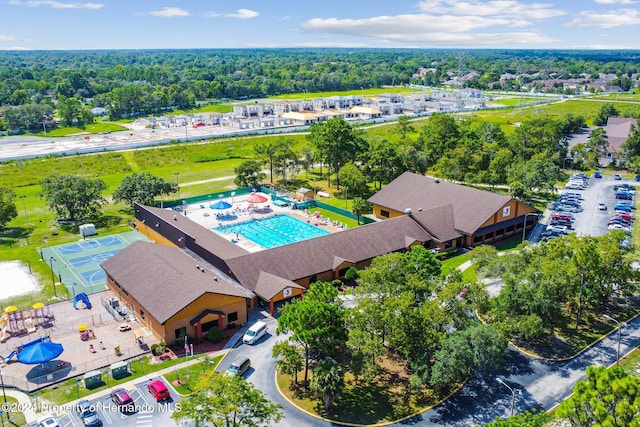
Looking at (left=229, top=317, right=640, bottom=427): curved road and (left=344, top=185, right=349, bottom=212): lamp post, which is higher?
(left=344, top=185, right=349, bottom=212): lamp post

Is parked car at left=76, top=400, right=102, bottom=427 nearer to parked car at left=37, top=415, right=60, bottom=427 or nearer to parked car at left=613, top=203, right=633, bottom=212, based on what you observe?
parked car at left=37, top=415, right=60, bottom=427

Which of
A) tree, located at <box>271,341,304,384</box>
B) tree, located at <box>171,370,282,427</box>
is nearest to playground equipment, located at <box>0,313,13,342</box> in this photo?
tree, located at <box>171,370,282,427</box>

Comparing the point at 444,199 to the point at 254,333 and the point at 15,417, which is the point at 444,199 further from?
the point at 15,417

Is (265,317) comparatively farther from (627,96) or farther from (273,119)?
(627,96)

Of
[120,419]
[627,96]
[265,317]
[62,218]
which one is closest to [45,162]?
[62,218]

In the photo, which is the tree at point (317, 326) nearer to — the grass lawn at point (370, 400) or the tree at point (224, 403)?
the grass lawn at point (370, 400)

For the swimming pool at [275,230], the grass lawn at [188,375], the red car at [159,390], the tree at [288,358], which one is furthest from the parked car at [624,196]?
the red car at [159,390]
